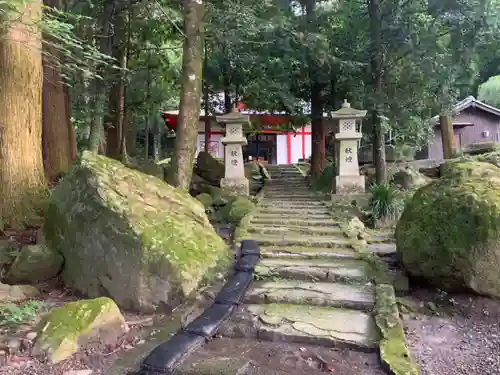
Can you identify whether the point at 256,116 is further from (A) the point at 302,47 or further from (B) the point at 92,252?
(B) the point at 92,252

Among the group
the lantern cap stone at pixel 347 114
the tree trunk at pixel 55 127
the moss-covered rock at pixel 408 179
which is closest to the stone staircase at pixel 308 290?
the lantern cap stone at pixel 347 114

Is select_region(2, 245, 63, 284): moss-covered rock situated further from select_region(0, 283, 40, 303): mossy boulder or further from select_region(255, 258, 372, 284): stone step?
select_region(255, 258, 372, 284): stone step

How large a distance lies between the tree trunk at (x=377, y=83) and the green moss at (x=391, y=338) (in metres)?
6.78

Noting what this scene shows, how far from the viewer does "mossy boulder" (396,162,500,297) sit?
4066mm

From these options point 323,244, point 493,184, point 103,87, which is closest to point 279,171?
point 103,87

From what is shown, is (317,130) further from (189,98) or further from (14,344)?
(14,344)

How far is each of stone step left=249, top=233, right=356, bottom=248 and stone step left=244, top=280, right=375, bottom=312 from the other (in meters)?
1.36

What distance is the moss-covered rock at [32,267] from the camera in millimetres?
4477

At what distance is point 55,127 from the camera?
859cm

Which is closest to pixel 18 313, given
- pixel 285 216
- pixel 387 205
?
pixel 285 216

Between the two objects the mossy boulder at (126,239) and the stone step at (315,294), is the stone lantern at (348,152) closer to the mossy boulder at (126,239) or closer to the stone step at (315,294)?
the mossy boulder at (126,239)

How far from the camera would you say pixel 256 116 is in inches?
645

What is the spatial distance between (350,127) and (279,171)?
6.88 meters

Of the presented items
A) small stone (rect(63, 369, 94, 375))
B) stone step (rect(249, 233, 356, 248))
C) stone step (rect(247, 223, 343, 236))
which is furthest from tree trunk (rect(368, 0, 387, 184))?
small stone (rect(63, 369, 94, 375))
